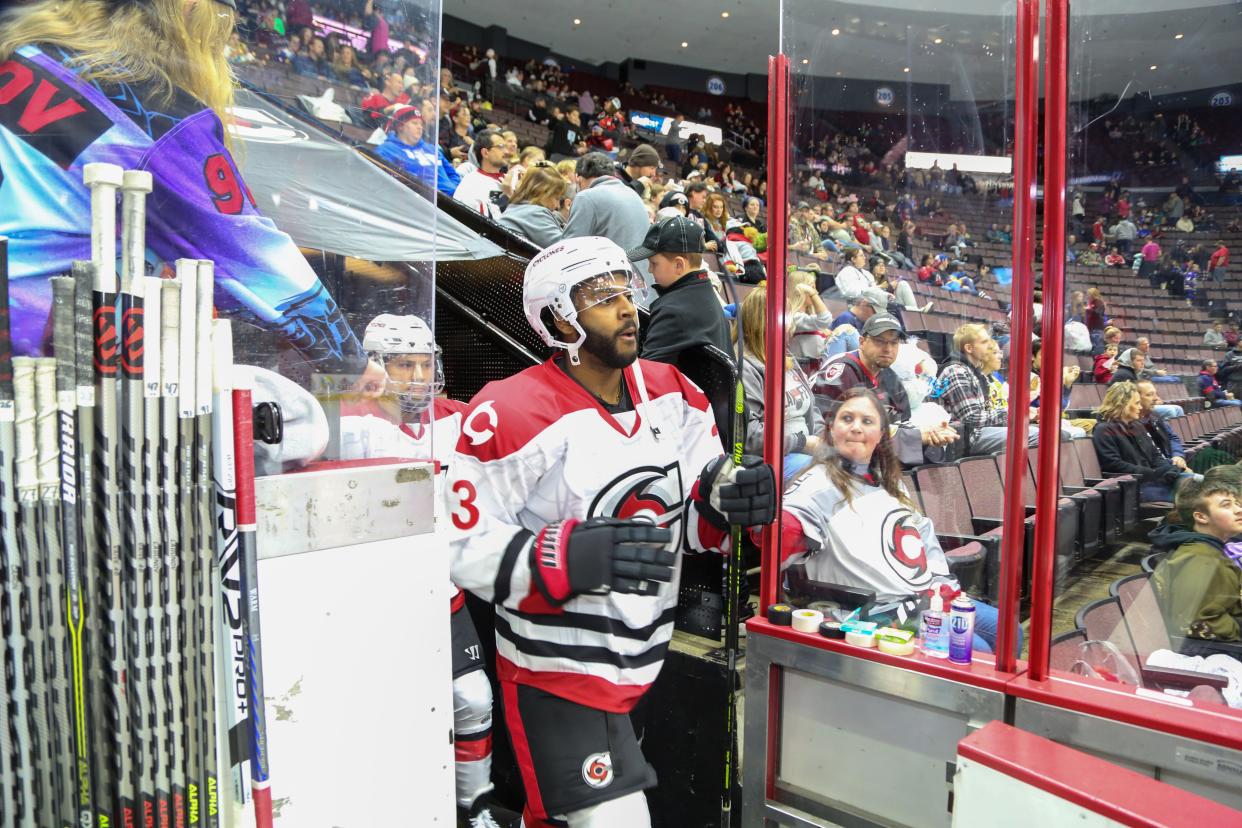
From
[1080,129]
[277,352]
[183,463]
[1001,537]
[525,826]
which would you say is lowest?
[525,826]

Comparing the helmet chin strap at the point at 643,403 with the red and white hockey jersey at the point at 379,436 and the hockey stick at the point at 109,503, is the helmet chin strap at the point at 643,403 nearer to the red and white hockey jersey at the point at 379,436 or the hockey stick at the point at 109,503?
the red and white hockey jersey at the point at 379,436

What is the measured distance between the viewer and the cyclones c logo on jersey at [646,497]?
6.74 ft

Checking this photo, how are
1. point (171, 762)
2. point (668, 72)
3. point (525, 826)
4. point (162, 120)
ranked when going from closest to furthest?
1. point (171, 762)
2. point (162, 120)
3. point (525, 826)
4. point (668, 72)

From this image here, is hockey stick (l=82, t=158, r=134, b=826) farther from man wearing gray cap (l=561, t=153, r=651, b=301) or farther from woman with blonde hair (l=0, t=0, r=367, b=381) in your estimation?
man wearing gray cap (l=561, t=153, r=651, b=301)

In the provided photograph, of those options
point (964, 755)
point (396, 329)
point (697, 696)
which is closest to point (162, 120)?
point (396, 329)

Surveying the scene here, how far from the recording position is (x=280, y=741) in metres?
1.30

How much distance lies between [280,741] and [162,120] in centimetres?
93

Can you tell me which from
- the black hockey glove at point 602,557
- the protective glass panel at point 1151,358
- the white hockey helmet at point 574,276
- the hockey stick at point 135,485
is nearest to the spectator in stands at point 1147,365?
the protective glass panel at point 1151,358

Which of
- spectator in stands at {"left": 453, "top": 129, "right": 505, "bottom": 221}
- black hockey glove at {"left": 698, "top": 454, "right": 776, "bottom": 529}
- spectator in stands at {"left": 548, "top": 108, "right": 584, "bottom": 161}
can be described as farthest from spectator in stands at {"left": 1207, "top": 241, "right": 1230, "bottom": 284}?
spectator in stands at {"left": 548, "top": 108, "right": 584, "bottom": 161}

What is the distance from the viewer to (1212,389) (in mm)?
1599

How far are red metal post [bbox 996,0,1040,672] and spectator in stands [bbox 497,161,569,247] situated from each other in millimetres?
2404

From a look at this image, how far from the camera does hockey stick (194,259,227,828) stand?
3.60 ft

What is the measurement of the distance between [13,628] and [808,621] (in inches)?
62.5

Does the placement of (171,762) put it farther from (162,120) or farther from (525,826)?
(525,826)
